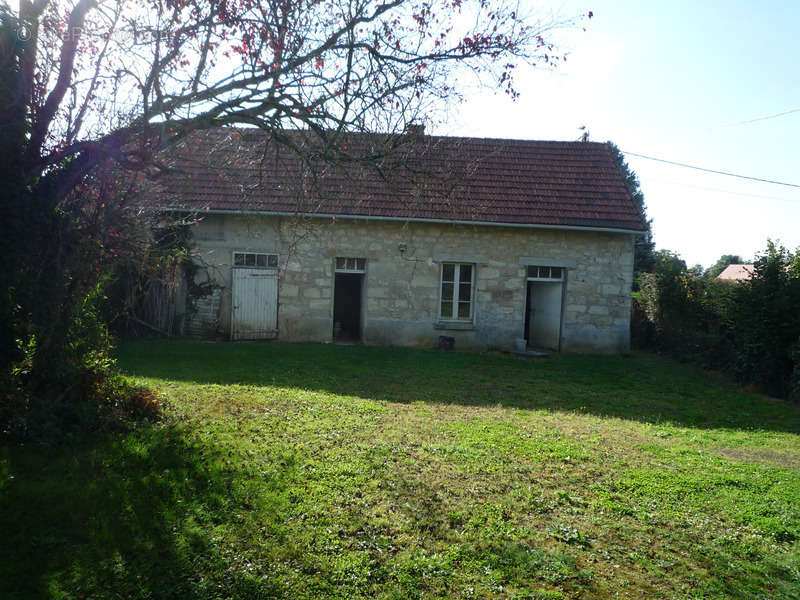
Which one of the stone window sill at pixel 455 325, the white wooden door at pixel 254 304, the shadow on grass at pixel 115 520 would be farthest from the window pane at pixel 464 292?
the shadow on grass at pixel 115 520

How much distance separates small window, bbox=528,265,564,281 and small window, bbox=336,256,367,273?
4345 millimetres

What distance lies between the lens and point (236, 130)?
305 inches

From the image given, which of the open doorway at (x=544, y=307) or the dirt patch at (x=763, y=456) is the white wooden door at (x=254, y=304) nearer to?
the open doorway at (x=544, y=307)

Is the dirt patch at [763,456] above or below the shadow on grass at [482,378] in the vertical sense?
below

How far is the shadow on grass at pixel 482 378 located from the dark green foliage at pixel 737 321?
67 centimetres

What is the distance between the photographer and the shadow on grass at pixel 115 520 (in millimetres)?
3566

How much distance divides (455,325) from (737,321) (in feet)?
20.8

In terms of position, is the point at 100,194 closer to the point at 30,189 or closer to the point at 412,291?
the point at 30,189

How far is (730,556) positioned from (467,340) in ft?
33.3

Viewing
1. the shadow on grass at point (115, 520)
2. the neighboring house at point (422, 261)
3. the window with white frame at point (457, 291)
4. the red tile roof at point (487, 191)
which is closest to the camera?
the shadow on grass at point (115, 520)

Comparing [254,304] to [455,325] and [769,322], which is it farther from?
[769,322]

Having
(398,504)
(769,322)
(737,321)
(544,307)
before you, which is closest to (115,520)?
(398,504)

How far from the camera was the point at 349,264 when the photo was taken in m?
14.3

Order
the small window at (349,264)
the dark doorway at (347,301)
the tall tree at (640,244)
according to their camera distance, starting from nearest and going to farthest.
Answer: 1. the small window at (349,264)
2. the dark doorway at (347,301)
3. the tall tree at (640,244)
